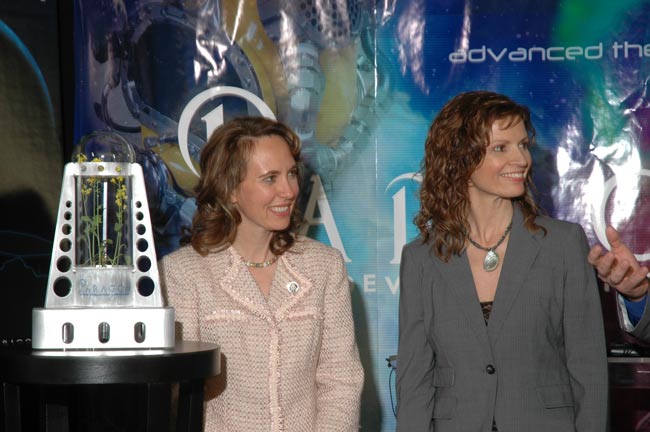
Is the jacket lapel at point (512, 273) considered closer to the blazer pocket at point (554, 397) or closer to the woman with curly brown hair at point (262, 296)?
the blazer pocket at point (554, 397)

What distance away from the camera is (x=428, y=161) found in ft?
11.5

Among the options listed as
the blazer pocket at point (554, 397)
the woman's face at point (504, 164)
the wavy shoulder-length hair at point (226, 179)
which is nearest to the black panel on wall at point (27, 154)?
the wavy shoulder-length hair at point (226, 179)

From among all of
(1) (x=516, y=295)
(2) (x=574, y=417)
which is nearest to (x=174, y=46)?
(1) (x=516, y=295)

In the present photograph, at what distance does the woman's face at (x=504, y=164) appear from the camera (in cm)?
322

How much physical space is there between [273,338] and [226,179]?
592 millimetres

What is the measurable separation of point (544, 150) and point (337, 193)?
3.33 feet

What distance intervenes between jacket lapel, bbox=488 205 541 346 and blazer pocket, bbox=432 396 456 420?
0.23 m

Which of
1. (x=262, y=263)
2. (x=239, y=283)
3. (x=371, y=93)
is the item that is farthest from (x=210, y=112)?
(x=239, y=283)

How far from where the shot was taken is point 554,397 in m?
3.04

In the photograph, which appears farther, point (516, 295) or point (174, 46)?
point (174, 46)

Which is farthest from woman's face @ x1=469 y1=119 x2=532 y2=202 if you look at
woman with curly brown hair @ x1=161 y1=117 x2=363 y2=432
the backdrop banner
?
the backdrop banner

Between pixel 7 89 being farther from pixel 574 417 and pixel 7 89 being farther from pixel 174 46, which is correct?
pixel 574 417

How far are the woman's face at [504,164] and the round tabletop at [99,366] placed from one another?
1.15 m

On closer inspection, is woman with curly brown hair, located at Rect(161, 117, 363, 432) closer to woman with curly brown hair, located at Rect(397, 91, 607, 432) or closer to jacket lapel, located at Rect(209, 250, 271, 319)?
jacket lapel, located at Rect(209, 250, 271, 319)
